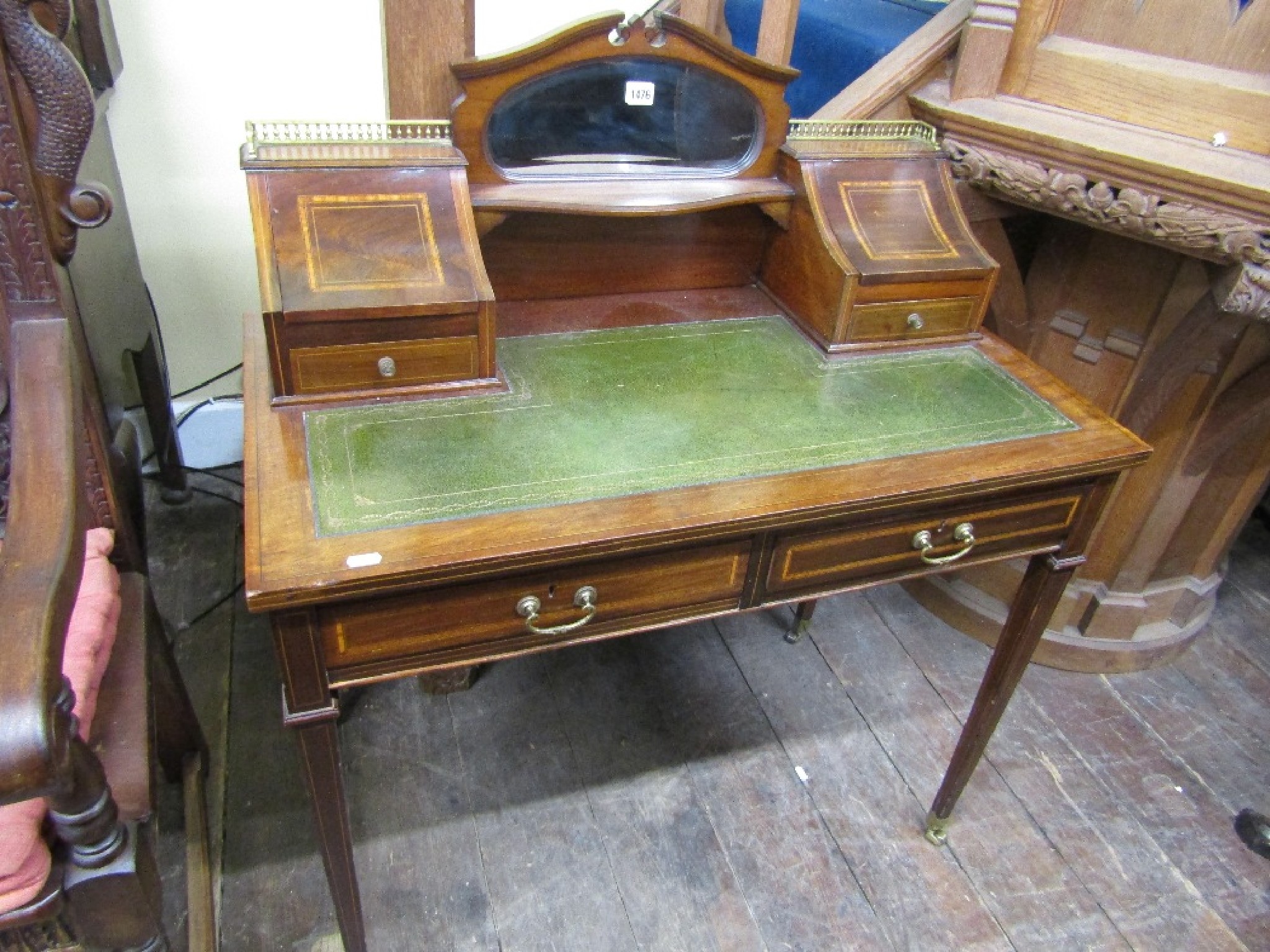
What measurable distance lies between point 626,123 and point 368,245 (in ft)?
1.32

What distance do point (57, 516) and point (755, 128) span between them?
995 mm

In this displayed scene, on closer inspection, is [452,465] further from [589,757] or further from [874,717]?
[874,717]

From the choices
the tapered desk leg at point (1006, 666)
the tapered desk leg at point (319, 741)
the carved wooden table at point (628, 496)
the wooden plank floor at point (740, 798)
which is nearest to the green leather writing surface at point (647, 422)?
the carved wooden table at point (628, 496)

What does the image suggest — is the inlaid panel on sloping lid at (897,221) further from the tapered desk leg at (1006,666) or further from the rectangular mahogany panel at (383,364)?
the rectangular mahogany panel at (383,364)

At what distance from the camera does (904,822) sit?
154cm

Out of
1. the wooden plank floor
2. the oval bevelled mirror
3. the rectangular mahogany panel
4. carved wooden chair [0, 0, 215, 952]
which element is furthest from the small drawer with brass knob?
carved wooden chair [0, 0, 215, 952]

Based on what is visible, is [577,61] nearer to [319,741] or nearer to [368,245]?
[368,245]

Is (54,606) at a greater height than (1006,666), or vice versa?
(54,606)

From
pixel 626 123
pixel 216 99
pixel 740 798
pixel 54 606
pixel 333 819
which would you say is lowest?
pixel 740 798

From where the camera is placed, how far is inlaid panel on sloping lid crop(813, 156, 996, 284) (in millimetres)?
1271

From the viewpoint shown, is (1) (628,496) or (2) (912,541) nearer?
(1) (628,496)

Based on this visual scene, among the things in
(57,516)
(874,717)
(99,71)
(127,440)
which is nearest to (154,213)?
(99,71)

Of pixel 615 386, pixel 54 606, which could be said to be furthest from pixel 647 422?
pixel 54 606

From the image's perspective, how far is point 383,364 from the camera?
1.06 meters
